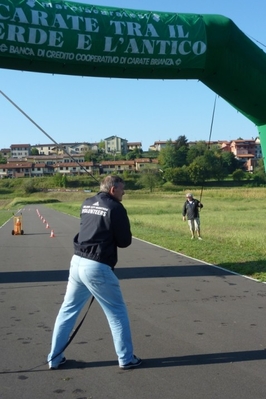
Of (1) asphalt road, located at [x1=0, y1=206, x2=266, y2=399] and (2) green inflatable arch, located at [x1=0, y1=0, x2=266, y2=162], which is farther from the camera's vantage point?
(2) green inflatable arch, located at [x1=0, y1=0, x2=266, y2=162]

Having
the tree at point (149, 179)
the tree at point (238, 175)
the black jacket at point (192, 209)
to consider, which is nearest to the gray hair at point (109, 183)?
the black jacket at point (192, 209)

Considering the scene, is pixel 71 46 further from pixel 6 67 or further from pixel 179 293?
pixel 179 293

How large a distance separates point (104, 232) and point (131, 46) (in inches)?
250

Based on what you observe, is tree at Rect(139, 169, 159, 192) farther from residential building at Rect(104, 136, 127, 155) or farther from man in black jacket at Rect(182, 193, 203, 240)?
residential building at Rect(104, 136, 127, 155)

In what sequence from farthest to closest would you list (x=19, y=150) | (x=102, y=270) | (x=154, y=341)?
(x=19, y=150) < (x=154, y=341) < (x=102, y=270)

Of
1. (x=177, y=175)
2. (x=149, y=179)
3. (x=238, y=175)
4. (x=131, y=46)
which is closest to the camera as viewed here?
(x=131, y=46)

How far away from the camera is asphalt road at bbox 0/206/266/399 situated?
489 centimetres

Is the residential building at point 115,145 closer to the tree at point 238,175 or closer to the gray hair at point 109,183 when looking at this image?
the tree at point 238,175

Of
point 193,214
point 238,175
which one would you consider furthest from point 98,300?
point 238,175

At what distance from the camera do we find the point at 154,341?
6.45 metres

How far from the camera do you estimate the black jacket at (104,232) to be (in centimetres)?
539

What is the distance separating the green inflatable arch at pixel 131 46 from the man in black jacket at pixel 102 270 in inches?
229

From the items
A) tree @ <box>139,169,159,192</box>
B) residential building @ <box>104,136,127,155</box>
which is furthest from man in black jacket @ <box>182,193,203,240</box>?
residential building @ <box>104,136,127,155</box>

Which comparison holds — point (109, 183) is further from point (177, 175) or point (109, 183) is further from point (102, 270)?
point (177, 175)
